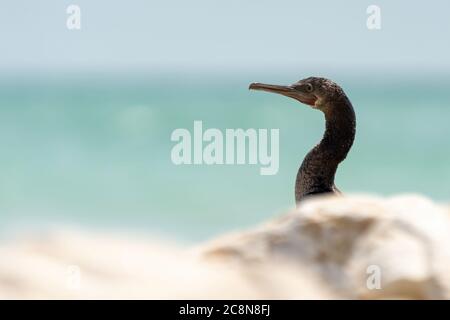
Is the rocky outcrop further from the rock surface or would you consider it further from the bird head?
the bird head

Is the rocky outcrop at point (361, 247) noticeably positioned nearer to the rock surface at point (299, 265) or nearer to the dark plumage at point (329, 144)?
the rock surface at point (299, 265)

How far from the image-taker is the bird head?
612cm

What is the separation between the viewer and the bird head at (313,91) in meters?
6.12

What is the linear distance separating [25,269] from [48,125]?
740 inches

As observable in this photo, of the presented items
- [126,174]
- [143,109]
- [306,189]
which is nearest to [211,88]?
[143,109]

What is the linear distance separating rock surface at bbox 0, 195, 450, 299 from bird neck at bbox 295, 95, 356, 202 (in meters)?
2.03

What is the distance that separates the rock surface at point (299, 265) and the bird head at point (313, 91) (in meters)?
2.16

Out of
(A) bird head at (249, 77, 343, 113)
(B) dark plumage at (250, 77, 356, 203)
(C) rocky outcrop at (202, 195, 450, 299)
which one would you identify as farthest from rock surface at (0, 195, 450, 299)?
(A) bird head at (249, 77, 343, 113)

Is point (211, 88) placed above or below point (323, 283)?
above

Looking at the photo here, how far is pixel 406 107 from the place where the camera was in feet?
76.1

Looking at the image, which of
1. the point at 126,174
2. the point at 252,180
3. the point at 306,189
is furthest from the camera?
the point at 126,174

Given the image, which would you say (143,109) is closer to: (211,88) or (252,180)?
(211,88)
